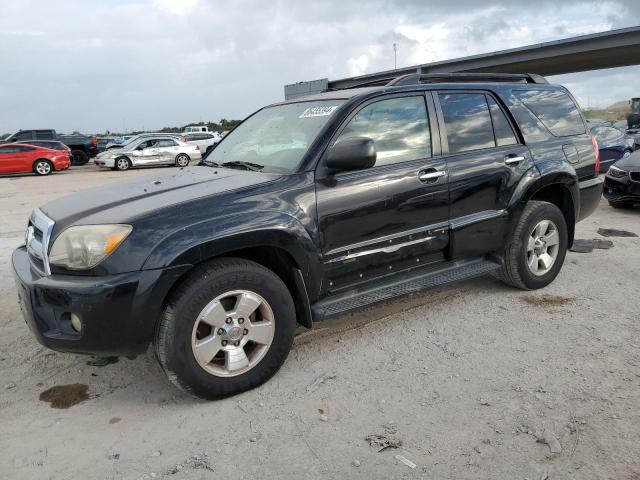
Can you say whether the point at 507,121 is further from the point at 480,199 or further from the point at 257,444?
the point at 257,444

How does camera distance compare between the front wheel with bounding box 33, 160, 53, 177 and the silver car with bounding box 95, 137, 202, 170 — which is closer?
the front wheel with bounding box 33, 160, 53, 177

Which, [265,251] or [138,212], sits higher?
[138,212]

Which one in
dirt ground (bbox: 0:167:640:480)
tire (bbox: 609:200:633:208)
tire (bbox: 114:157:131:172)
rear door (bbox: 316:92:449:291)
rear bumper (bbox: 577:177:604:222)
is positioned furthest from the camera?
tire (bbox: 114:157:131:172)

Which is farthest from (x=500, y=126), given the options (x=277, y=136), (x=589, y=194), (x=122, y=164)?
(x=122, y=164)

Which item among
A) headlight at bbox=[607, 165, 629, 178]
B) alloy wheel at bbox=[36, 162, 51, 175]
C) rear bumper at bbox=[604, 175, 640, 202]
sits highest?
alloy wheel at bbox=[36, 162, 51, 175]

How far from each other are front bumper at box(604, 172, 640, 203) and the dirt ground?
459cm

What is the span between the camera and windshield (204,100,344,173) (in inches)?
136

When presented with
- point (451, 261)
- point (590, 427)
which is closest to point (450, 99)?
point (451, 261)

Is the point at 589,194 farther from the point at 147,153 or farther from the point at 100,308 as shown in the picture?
the point at 147,153

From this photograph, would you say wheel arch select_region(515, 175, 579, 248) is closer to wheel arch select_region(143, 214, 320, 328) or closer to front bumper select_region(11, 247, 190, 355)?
wheel arch select_region(143, 214, 320, 328)

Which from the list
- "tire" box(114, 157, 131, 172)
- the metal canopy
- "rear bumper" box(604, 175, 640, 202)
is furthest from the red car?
"rear bumper" box(604, 175, 640, 202)

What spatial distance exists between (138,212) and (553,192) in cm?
364

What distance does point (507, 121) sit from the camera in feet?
14.1

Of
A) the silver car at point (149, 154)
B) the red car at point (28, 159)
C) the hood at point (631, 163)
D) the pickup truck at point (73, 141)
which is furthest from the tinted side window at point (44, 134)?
the hood at point (631, 163)
